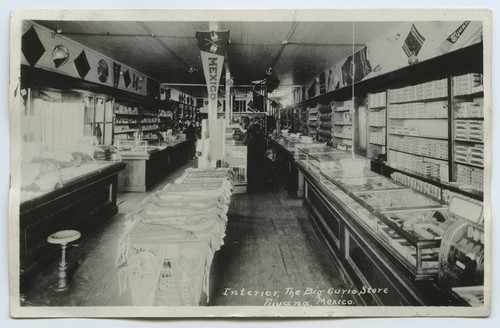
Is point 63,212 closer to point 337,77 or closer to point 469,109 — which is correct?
point 469,109

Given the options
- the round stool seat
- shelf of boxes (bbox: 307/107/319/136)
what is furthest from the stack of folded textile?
shelf of boxes (bbox: 307/107/319/136)

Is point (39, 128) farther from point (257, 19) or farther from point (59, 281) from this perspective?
point (257, 19)

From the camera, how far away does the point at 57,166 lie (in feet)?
11.4

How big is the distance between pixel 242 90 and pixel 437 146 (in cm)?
1149

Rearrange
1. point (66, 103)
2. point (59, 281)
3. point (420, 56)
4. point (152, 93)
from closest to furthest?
point (59, 281), point (420, 56), point (66, 103), point (152, 93)

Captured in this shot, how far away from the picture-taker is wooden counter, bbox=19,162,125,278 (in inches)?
109

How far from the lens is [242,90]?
1502 cm

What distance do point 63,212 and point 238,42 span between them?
3.80 m

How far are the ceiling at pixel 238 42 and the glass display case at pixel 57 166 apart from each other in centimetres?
140

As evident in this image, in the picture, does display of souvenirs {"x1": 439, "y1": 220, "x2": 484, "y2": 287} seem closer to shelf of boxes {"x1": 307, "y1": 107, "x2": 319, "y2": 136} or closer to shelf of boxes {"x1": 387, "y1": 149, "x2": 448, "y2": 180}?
shelf of boxes {"x1": 387, "y1": 149, "x2": 448, "y2": 180}

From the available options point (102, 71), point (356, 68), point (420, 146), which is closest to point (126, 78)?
point (102, 71)

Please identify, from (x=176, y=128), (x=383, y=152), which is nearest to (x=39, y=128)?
(x=383, y=152)

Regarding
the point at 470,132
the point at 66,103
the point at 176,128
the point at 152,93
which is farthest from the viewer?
the point at 176,128

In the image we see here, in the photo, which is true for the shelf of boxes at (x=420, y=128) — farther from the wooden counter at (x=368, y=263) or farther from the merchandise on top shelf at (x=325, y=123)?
the merchandise on top shelf at (x=325, y=123)
